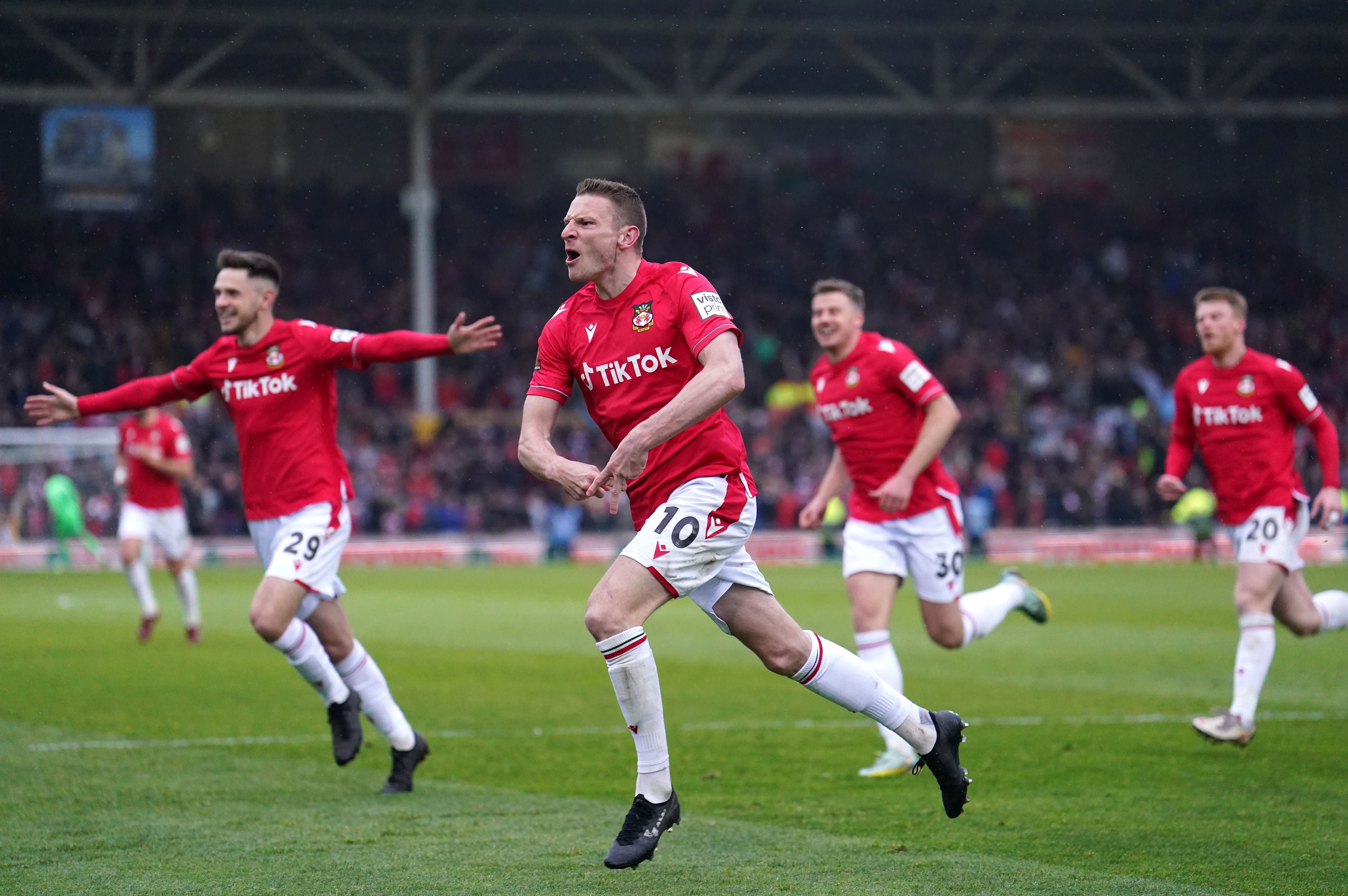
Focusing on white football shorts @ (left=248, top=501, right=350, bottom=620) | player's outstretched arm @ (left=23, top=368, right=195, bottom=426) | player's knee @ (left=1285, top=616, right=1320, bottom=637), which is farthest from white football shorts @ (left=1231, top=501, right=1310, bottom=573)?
player's outstretched arm @ (left=23, top=368, right=195, bottom=426)

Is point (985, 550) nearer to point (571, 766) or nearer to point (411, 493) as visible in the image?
point (411, 493)

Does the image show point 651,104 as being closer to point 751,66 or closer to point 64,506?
point 751,66

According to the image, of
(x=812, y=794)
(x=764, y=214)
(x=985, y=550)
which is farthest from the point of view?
(x=764, y=214)

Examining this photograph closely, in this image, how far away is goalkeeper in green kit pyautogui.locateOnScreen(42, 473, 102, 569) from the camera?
2845 cm

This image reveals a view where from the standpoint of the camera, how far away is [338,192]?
3909 centimetres

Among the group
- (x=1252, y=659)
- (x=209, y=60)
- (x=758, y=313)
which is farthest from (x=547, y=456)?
(x=758, y=313)

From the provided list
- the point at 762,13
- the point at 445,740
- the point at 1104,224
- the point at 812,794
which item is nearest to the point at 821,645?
the point at 812,794

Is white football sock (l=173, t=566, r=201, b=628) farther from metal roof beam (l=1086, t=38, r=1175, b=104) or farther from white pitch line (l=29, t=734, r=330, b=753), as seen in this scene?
metal roof beam (l=1086, t=38, r=1175, b=104)

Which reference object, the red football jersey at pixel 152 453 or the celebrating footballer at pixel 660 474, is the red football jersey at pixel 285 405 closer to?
the celebrating footballer at pixel 660 474

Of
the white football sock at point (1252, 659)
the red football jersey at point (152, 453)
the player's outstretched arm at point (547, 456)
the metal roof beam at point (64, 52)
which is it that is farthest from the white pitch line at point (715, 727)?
the metal roof beam at point (64, 52)

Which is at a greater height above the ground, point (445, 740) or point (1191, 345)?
point (1191, 345)

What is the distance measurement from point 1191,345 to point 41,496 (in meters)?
26.2

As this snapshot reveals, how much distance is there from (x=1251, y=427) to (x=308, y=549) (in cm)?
518

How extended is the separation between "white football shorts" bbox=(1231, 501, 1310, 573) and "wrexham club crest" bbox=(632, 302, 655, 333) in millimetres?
4298
